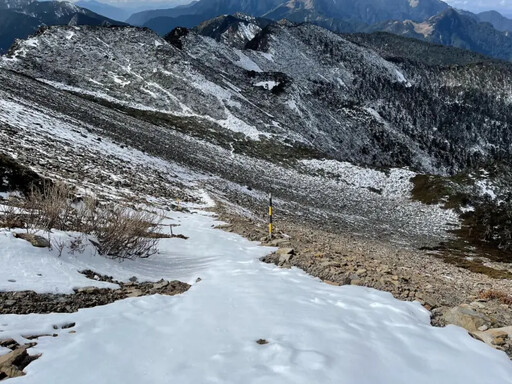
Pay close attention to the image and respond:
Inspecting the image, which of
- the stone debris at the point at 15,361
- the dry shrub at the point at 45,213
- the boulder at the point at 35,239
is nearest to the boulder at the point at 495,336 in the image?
the stone debris at the point at 15,361

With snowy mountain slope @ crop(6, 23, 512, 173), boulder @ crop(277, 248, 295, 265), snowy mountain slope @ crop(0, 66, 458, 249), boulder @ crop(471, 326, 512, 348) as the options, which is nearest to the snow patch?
snowy mountain slope @ crop(6, 23, 512, 173)

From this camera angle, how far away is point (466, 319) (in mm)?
6105

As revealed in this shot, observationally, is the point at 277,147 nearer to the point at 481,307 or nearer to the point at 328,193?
the point at 328,193

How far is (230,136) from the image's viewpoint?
61562 millimetres

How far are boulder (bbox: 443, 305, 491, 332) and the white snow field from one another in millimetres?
342

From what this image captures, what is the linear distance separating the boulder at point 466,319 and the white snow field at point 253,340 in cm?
34

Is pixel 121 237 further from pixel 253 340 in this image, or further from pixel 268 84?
pixel 268 84

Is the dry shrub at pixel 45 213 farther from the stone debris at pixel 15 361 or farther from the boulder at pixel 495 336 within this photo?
the boulder at pixel 495 336

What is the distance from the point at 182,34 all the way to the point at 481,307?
358 ft

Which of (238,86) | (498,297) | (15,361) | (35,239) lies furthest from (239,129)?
(15,361)

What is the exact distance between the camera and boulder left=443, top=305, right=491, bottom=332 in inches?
236

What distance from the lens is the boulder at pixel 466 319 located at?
6000 millimetres

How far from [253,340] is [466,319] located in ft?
12.3

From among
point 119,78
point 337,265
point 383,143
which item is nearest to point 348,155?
point 383,143
